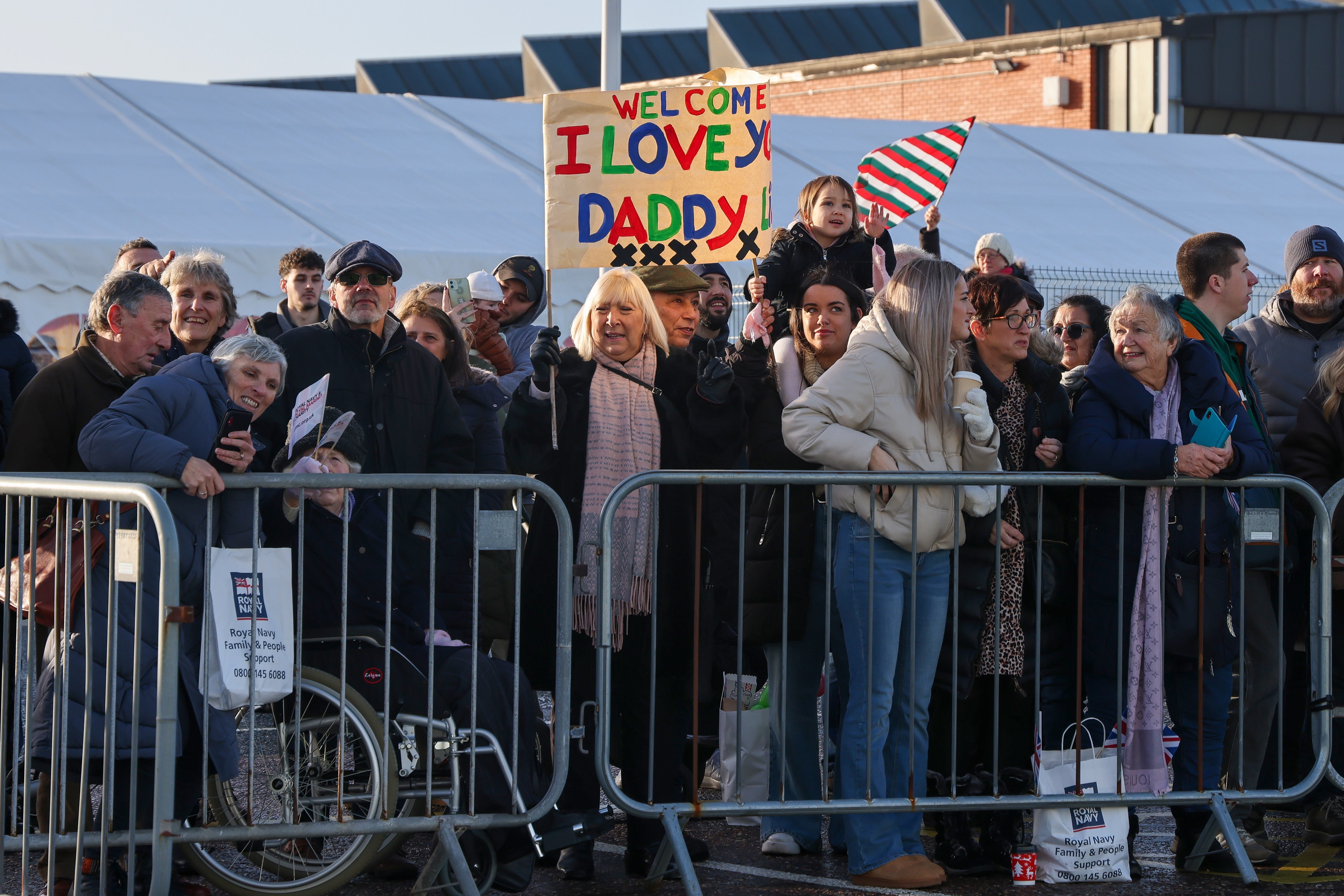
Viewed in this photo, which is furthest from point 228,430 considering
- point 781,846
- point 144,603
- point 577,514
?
point 781,846

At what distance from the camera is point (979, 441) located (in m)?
5.32

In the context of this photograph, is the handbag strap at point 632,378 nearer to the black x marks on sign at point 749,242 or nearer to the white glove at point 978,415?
the black x marks on sign at point 749,242

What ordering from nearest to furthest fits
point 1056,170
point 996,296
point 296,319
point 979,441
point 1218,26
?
point 979,441
point 996,296
point 296,319
point 1056,170
point 1218,26

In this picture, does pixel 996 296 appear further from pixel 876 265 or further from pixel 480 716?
pixel 480 716

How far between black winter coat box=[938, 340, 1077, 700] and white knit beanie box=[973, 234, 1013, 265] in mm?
3025

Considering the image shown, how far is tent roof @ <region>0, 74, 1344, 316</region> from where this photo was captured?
42.9 ft

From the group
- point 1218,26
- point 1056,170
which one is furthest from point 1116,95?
point 1056,170

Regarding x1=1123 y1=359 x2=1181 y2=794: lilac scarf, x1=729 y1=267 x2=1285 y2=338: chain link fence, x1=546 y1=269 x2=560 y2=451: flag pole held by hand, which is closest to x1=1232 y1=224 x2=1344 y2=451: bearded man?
x1=1123 y1=359 x2=1181 y2=794: lilac scarf

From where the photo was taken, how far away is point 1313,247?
20.8 ft

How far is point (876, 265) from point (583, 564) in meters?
2.39

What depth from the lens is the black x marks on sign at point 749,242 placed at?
19.9ft

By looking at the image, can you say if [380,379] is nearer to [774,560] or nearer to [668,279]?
[668,279]

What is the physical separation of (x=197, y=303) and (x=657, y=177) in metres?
1.90

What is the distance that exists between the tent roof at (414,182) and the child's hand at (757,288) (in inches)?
287
